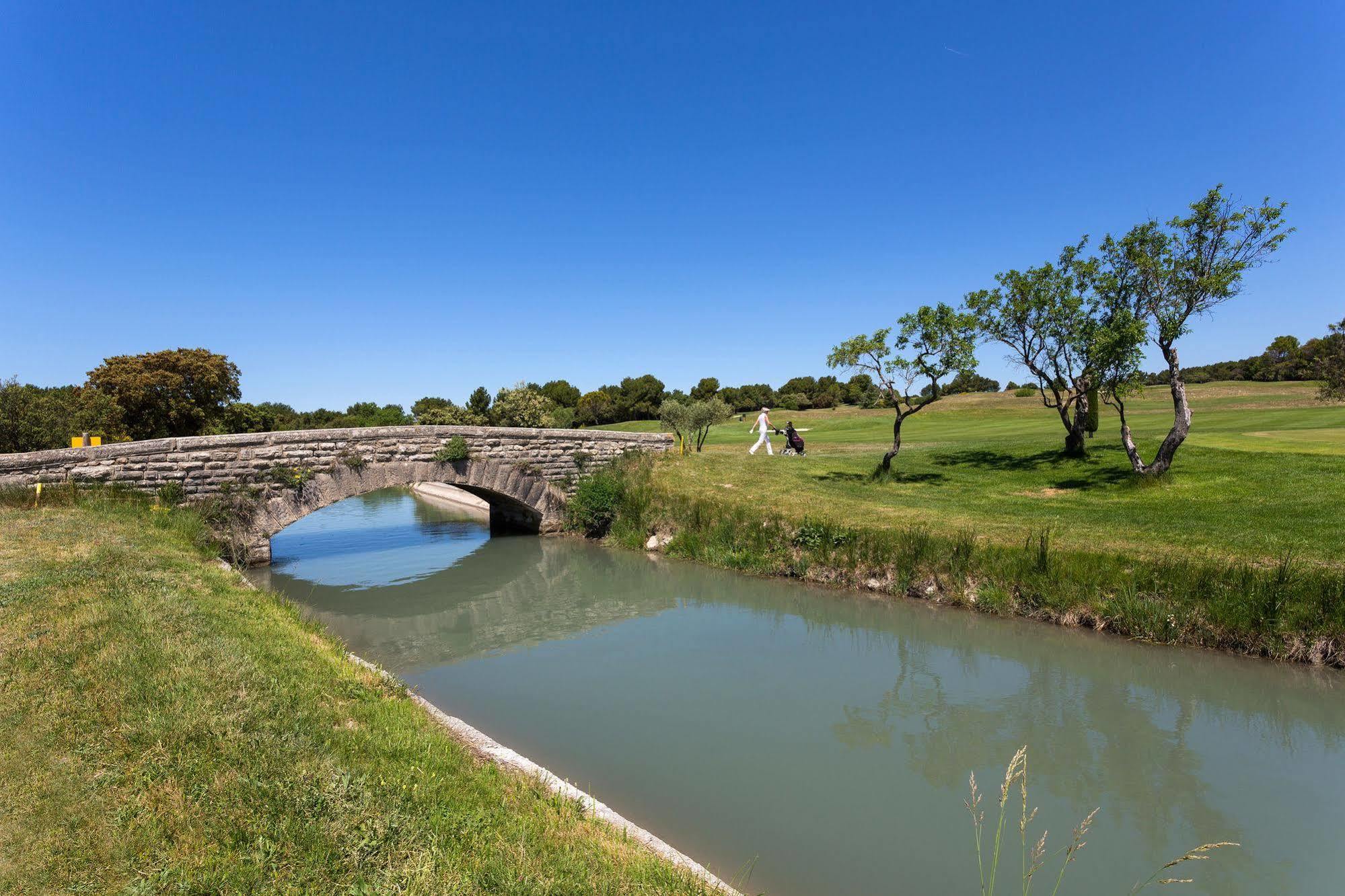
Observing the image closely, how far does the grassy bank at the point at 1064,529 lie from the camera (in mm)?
8312

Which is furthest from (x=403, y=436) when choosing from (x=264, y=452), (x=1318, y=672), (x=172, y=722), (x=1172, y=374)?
(x=1172, y=374)

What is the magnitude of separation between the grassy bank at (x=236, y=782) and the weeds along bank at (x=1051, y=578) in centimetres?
791

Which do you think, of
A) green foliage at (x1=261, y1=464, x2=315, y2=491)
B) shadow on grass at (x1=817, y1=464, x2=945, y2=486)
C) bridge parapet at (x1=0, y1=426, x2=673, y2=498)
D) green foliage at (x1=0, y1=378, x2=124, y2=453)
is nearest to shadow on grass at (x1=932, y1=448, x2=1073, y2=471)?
shadow on grass at (x1=817, y1=464, x2=945, y2=486)

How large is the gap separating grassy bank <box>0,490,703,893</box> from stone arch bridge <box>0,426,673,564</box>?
6776 millimetres

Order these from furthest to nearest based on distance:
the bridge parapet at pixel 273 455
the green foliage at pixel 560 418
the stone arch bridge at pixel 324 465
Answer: the green foliage at pixel 560 418
the stone arch bridge at pixel 324 465
the bridge parapet at pixel 273 455

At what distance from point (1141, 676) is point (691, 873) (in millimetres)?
6643

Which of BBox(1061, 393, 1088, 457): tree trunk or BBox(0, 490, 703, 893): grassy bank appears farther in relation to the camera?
BBox(1061, 393, 1088, 457): tree trunk

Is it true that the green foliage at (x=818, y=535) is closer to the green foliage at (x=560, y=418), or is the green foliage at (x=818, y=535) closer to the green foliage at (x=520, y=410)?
the green foliage at (x=520, y=410)

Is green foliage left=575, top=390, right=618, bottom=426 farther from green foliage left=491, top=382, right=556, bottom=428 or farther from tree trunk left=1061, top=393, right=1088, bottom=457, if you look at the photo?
tree trunk left=1061, top=393, right=1088, bottom=457

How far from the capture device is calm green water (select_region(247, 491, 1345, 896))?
4.61m

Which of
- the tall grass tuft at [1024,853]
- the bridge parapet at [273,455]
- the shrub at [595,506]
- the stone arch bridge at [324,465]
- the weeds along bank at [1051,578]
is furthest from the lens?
the shrub at [595,506]

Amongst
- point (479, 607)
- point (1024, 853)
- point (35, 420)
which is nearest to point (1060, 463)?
point (479, 607)

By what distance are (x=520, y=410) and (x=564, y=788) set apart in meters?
44.8

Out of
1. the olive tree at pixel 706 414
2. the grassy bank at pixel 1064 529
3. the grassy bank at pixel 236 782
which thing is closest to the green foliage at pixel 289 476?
the grassy bank at pixel 1064 529
